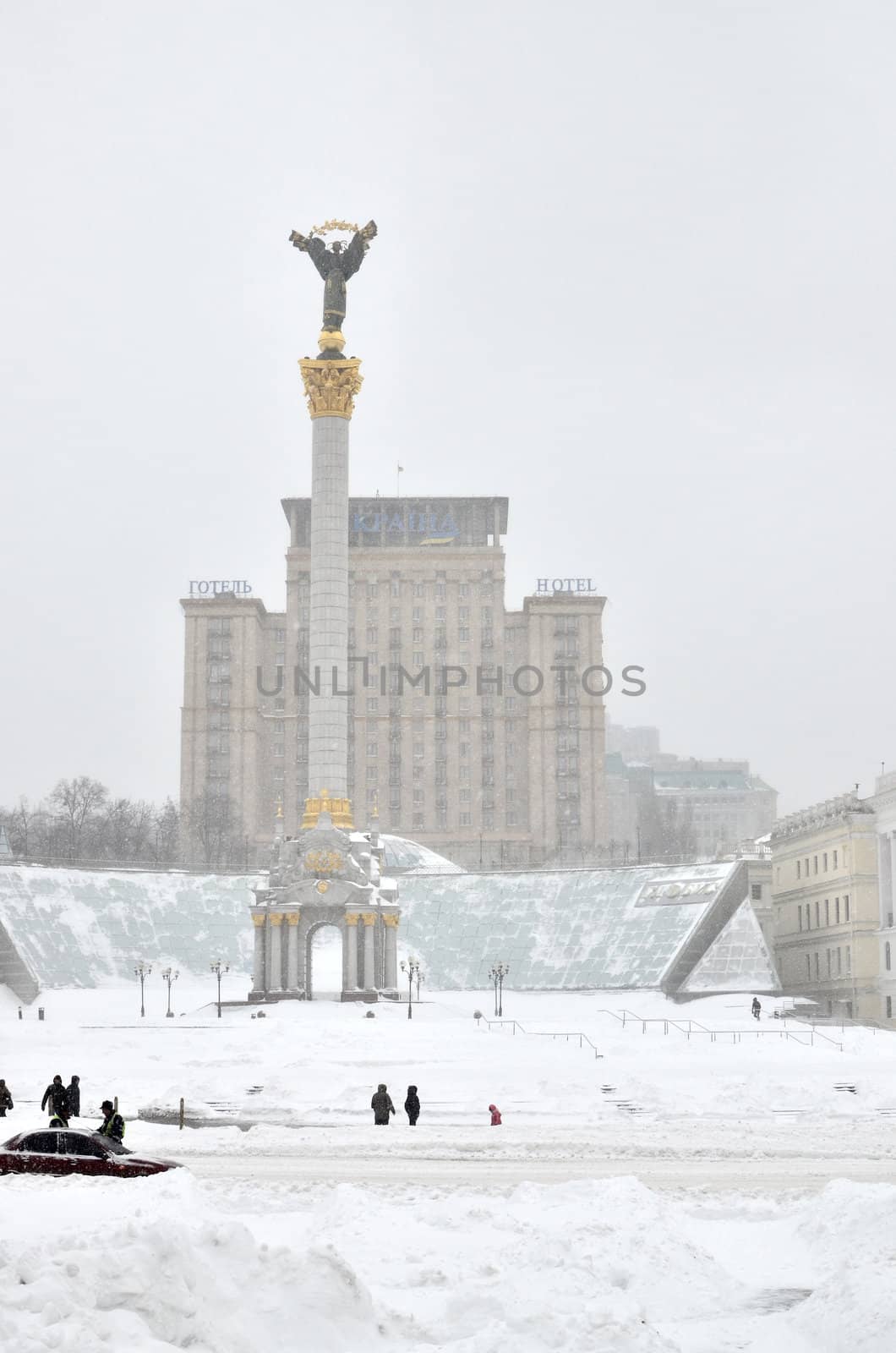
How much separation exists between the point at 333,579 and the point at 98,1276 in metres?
69.1

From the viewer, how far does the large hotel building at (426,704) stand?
154 metres

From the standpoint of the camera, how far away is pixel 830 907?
306 ft

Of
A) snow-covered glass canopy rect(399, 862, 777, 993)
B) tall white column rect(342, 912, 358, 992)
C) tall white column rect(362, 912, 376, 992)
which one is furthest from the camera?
snow-covered glass canopy rect(399, 862, 777, 993)

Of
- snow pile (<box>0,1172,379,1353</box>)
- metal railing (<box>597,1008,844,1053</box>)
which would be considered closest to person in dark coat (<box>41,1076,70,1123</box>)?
snow pile (<box>0,1172,379,1353</box>)

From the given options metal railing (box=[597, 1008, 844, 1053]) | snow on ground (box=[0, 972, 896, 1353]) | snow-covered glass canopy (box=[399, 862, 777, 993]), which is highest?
snow-covered glass canopy (box=[399, 862, 777, 993])

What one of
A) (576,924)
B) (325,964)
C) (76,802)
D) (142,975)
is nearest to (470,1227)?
(142,975)

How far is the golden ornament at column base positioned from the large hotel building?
70.5 meters

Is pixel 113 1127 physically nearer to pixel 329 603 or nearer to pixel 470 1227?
pixel 470 1227

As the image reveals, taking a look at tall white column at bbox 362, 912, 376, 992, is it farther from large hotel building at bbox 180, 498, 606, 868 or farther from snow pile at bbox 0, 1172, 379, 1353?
large hotel building at bbox 180, 498, 606, 868

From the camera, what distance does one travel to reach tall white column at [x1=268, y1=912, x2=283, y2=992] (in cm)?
7956

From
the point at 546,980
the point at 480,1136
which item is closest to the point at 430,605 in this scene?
the point at 546,980

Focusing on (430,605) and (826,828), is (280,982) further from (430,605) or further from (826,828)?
(430,605)

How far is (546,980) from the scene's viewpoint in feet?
306

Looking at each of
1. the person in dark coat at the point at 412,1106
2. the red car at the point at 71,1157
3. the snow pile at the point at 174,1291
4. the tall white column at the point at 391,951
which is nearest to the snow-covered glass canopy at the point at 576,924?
the tall white column at the point at 391,951
